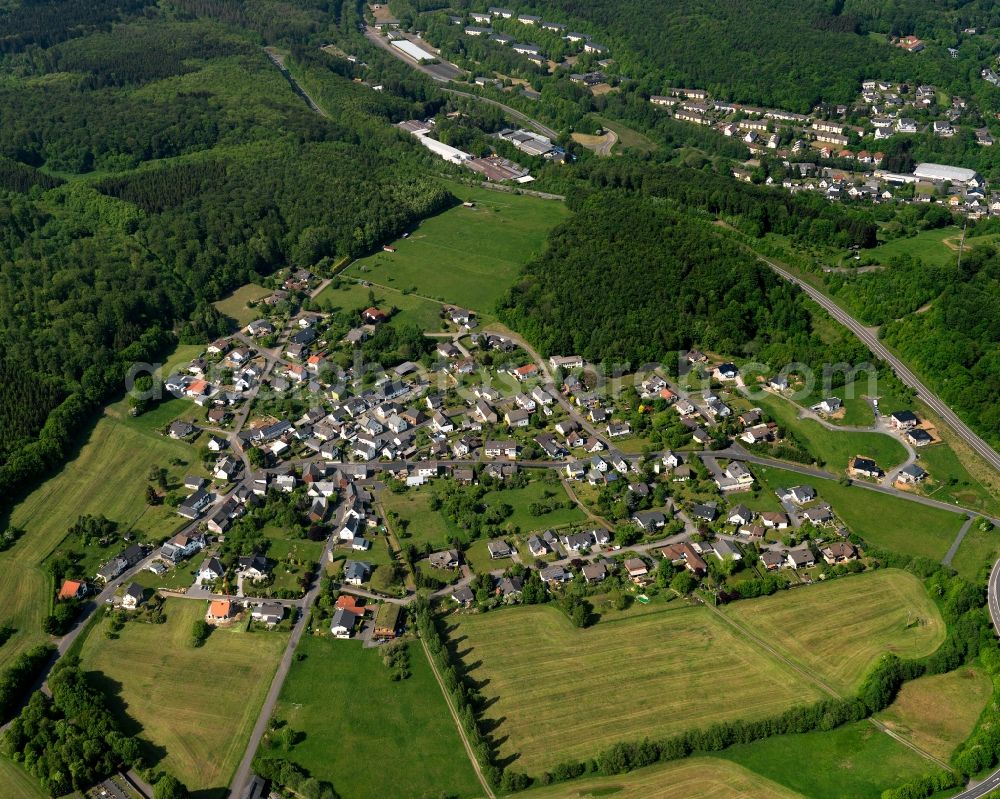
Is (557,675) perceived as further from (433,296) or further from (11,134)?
(11,134)

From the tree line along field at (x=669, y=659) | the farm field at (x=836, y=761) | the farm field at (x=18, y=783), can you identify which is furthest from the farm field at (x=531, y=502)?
the farm field at (x=18, y=783)

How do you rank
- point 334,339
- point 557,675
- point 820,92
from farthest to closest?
1. point 820,92
2. point 334,339
3. point 557,675

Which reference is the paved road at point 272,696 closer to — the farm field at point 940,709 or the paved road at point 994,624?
the farm field at point 940,709

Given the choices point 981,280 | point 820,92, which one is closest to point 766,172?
point 820,92

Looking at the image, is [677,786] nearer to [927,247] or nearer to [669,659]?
[669,659]

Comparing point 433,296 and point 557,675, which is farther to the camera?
point 433,296

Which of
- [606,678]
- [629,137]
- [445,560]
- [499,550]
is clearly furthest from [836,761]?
[629,137]

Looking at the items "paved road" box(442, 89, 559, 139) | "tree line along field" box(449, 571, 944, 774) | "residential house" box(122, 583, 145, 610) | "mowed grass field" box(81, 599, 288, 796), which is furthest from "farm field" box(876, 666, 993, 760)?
"paved road" box(442, 89, 559, 139)
